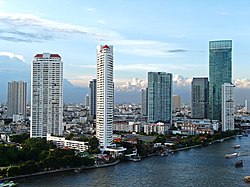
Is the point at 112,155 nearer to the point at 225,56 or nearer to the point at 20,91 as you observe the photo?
the point at 225,56

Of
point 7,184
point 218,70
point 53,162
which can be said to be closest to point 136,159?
point 53,162

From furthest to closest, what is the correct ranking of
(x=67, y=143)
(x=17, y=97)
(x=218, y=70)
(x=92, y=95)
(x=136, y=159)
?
1. (x=92, y=95)
2. (x=17, y=97)
3. (x=218, y=70)
4. (x=67, y=143)
5. (x=136, y=159)

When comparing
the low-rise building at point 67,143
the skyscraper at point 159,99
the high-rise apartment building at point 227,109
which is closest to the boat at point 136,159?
the low-rise building at point 67,143

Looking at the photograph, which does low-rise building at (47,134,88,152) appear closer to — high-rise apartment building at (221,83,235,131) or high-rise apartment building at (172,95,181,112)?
Answer: high-rise apartment building at (221,83,235,131)

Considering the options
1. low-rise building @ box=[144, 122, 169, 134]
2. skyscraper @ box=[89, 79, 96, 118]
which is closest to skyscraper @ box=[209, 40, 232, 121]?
low-rise building @ box=[144, 122, 169, 134]

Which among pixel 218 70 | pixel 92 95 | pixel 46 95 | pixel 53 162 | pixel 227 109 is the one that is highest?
pixel 218 70

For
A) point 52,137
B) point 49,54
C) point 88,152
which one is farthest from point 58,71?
point 88,152

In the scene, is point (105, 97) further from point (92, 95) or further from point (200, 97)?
point (92, 95)

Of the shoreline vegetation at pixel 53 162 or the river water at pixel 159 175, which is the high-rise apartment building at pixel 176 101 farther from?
the river water at pixel 159 175
